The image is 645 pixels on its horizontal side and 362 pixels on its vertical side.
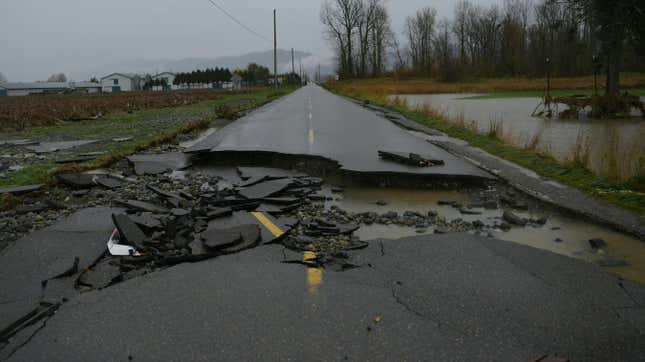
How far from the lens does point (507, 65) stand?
85.5 meters

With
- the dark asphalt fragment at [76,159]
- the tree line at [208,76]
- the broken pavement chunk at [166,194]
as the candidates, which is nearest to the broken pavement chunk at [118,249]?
the broken pavement chunk at [166,194]

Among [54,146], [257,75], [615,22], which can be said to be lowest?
[54,146]

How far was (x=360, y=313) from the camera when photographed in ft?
11.7

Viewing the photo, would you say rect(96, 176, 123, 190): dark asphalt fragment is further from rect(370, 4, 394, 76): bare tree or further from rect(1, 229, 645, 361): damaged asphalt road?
rect(370, 4, 394, 76): bare tree

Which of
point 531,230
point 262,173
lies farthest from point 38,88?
point 531,230

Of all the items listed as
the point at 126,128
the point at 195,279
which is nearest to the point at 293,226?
the point at 195,279

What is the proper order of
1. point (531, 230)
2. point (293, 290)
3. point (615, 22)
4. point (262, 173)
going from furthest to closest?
point (615, 22)
point (262, 173)
point (531, 230)
point (293, 290)

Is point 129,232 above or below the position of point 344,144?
below

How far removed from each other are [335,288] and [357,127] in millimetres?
12978

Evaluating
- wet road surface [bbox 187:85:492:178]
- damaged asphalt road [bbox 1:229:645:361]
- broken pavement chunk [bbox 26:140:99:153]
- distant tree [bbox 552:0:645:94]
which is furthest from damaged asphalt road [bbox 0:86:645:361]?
distant tree [bbox 552:0:645:94]

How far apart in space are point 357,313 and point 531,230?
3.33 metres

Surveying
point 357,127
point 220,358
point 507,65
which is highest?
point 507,65

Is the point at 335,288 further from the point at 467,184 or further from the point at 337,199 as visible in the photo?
the point at 467,184

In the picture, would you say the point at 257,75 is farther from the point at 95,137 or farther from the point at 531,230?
the point at 531,230
